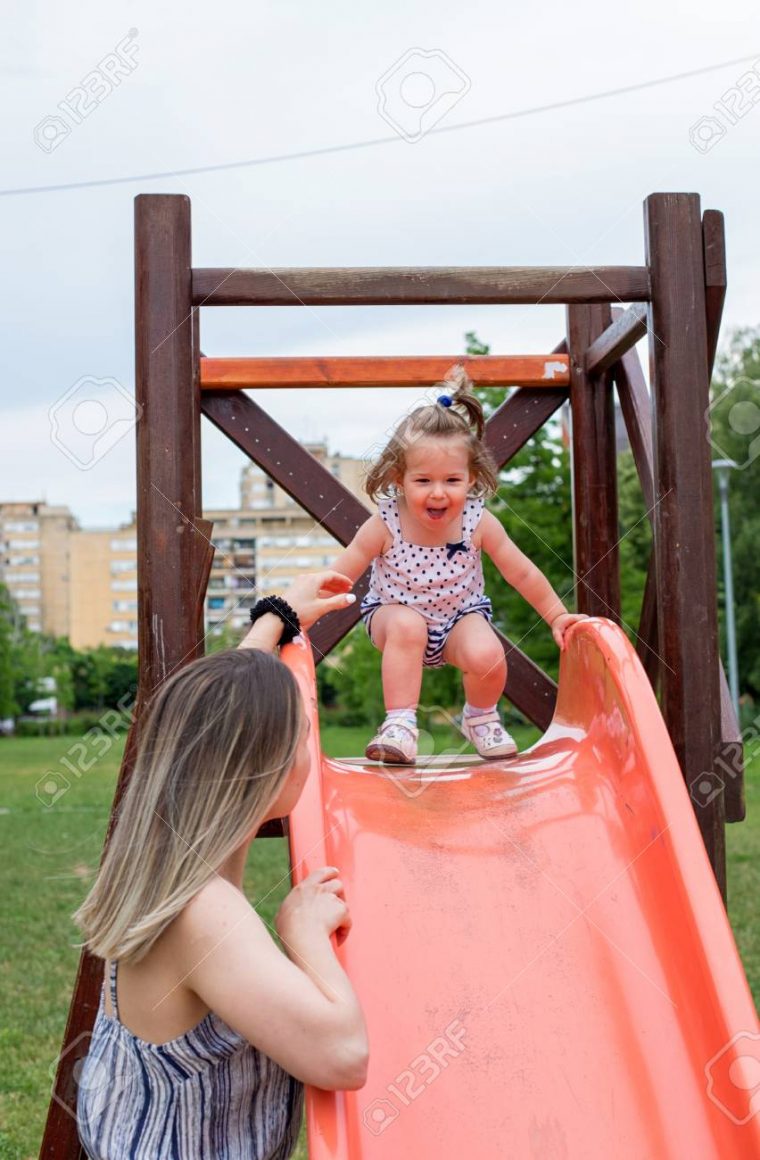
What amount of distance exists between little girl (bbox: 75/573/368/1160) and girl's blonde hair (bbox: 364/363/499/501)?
1476 mm

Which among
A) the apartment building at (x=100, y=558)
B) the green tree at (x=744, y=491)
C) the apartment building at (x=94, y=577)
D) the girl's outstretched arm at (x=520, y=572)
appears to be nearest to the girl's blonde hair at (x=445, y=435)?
the girl's outstretched arm at (x=520, y=572)

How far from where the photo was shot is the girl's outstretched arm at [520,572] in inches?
129

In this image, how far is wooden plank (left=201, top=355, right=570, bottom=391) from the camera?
373 centimetres

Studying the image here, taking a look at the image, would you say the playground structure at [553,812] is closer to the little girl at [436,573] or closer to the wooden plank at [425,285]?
the wooden plank at [425,285]

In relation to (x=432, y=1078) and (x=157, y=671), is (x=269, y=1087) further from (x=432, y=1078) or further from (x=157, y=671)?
(x=157, y=671)

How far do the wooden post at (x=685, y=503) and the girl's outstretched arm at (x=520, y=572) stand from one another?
0.37 m

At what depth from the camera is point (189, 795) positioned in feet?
5.86

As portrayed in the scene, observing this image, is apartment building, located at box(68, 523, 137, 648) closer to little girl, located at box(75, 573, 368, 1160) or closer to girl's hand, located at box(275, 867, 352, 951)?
girl's hand, located at box(275, 867, 352, 951)

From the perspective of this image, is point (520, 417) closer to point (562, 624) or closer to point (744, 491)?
point (562, 624)

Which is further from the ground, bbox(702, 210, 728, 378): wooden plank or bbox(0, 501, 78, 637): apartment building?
bbox(702, 210, 728, 378): wooden plank

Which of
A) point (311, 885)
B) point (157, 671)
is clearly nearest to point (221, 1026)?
point (311, 885)

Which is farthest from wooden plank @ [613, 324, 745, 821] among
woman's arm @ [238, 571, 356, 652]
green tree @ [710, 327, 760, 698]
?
green tree @ [710, 327, 760, 698]

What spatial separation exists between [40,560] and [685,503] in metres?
91.2

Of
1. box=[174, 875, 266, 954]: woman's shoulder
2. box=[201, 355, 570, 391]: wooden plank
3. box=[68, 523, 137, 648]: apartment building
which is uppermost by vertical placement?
box=[201, 355, 570, 391]: wooden plank
